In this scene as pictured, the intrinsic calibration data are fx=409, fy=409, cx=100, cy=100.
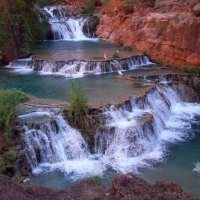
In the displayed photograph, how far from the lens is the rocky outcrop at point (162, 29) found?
671 inches

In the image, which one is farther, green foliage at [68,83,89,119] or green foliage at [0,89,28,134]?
green foliage at [68,83,89,119]

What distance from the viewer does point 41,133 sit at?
1082 cm

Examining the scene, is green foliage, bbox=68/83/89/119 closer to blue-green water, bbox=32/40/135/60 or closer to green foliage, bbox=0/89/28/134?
green foliage, bbox=0/89/28/134

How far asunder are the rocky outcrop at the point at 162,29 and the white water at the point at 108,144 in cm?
550

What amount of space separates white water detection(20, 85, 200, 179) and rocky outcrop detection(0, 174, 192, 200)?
4740 millimetres

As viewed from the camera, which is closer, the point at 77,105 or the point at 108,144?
the point at 108,144

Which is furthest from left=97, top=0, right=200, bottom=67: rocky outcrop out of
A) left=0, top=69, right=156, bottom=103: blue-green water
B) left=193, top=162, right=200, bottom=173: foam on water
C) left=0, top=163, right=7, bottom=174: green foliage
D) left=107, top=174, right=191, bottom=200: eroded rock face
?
left=107, top=174, right=191, bottom=200: eroded rock face

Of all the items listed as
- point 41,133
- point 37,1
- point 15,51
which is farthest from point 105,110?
point 37,1

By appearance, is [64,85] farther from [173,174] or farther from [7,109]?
[173,174]

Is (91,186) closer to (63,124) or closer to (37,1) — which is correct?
(63,124)

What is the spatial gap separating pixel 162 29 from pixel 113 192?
1439 cm

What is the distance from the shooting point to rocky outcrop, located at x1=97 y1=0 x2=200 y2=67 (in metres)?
17.0

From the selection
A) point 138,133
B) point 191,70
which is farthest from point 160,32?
point 138,133

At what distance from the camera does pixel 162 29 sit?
1816cm
